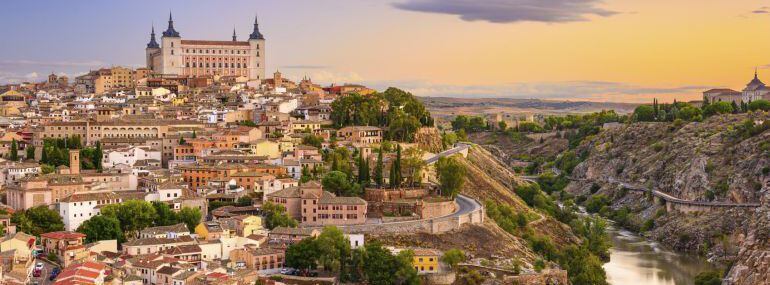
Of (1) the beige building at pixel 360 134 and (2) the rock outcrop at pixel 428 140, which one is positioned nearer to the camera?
(1) the beige building at pixel 360 134

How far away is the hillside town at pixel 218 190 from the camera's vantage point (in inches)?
1624

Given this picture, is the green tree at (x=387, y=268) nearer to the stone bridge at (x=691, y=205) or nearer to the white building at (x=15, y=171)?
the white building at (x=15, y=171)

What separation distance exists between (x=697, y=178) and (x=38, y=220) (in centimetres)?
5211

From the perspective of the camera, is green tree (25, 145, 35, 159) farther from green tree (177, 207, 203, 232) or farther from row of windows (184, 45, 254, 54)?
row of windows (184, 45, 254, 54)

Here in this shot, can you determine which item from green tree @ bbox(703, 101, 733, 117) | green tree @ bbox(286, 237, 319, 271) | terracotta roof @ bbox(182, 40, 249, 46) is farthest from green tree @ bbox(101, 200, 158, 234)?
green tree @ bbox(703, 101, 733, 117)

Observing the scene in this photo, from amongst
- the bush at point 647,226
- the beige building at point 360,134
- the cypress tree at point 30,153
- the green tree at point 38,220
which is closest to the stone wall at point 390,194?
the beige building at point 360,134

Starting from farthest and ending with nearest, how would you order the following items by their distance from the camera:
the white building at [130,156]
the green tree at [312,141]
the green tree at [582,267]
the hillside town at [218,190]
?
the green tree at [312,141] → the white building at [130,156] → the green tree at [582,267] → the hillside town at [218,190]

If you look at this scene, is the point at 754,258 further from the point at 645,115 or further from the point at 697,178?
the point at 645,115

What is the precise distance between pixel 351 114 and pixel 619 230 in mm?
21237

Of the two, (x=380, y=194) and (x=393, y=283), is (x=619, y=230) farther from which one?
(x=393, y=283)

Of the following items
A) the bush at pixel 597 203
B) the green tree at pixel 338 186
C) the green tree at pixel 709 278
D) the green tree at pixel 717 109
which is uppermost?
the green tree at pixel 717 109

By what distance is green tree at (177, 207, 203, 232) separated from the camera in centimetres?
4594

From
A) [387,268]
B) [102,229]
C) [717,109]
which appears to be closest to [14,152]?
[102,229]

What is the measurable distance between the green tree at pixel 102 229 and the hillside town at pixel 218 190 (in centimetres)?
5
